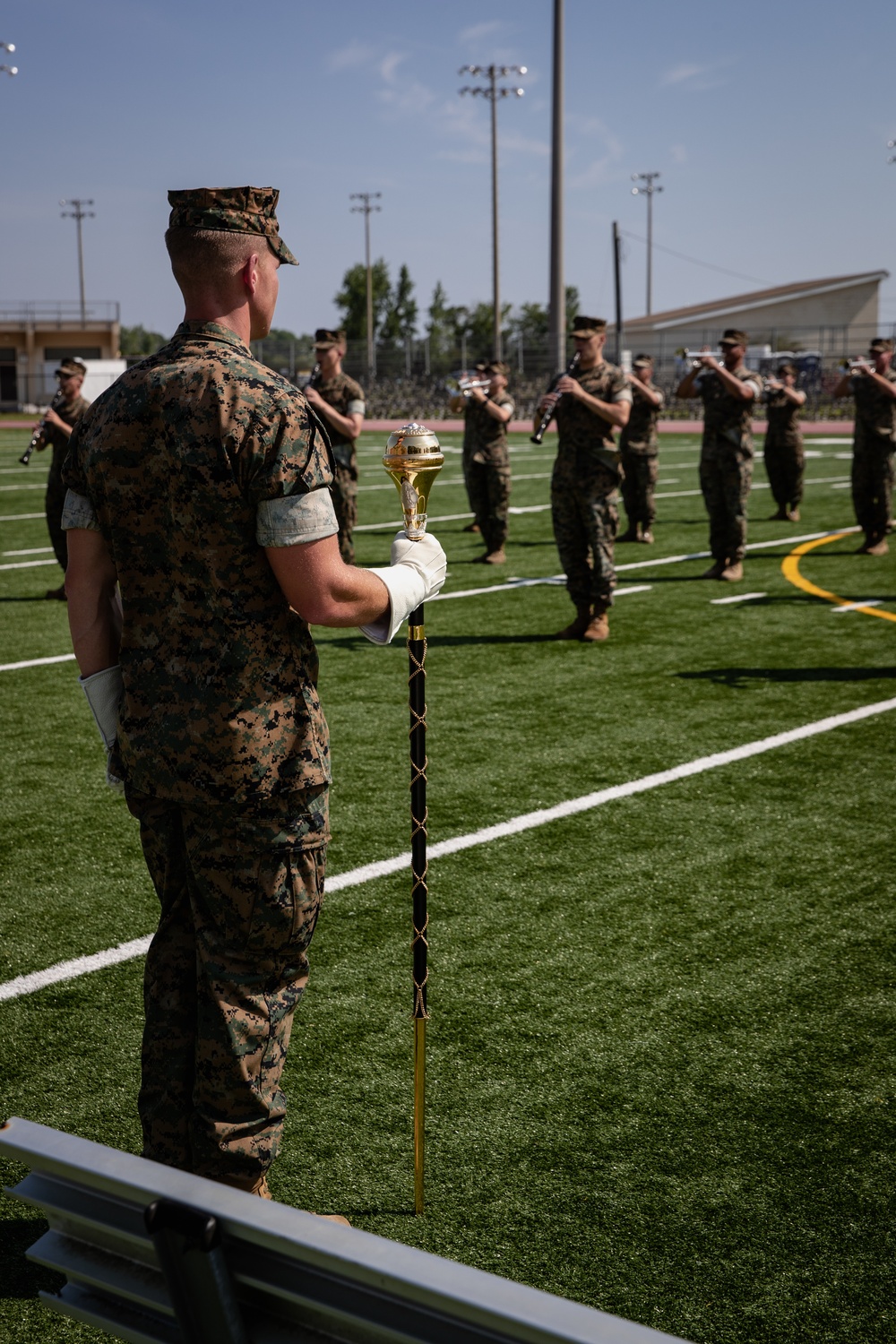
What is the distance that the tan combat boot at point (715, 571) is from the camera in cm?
1212

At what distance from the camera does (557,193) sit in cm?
3906

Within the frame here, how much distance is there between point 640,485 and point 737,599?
3835 millimetres

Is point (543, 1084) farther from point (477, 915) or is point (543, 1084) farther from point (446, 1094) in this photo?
point (477, 915)

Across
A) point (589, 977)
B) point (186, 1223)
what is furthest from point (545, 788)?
point (186, 1223)

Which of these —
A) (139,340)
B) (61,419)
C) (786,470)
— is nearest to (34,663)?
(61,419)

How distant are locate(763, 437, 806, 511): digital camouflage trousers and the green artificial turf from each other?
8.97 metres

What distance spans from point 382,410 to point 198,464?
51.6 m

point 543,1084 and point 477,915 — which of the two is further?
point 477,915

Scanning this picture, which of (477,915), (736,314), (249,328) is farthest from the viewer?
(736,314)

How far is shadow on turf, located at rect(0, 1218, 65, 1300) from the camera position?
9.05ft

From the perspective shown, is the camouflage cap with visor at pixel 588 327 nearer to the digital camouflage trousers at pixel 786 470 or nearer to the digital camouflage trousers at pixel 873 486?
the digital camouflage trousers at pixel 873 486

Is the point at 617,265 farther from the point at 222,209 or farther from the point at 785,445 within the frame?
the point at 222,209

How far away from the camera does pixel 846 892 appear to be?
15.6 ft

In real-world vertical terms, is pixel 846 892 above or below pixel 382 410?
below
